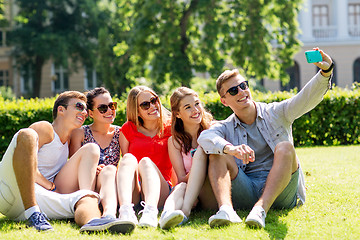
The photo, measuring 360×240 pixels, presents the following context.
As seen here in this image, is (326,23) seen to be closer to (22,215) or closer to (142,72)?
(142,72)

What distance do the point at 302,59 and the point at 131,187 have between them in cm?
3033

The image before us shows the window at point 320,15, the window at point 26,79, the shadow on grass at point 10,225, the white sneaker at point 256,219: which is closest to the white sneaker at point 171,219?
the white sneaker at point 256,219

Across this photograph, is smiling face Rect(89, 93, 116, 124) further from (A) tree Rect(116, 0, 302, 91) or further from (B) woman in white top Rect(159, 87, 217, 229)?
(A) tree Rect(116, 0, 302, 91)

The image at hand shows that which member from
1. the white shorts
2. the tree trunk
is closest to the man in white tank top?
the white shorts

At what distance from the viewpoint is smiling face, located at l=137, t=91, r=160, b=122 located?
196 inches

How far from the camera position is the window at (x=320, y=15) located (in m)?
33.8

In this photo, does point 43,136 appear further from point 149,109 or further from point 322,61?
point 322,61

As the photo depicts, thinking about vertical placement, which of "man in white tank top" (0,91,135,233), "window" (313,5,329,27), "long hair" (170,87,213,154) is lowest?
"man in white tank top" (0,91,135,233)

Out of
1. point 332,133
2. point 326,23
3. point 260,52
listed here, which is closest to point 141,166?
point 332,133

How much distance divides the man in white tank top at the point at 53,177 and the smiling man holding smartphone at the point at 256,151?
969 millimetres

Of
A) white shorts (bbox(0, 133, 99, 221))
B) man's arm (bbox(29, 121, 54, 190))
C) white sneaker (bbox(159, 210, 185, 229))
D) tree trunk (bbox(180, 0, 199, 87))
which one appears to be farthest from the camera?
tree trunk (bbox(180, 0, 199, 87))

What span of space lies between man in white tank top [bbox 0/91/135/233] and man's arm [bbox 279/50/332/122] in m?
1.81

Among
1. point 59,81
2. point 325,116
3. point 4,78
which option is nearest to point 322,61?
point 325,116

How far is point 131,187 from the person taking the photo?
4242 millimetres
